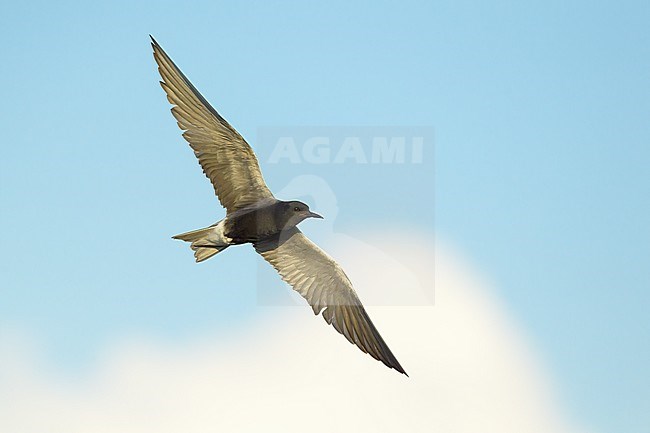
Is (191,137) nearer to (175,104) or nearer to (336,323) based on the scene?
(175,104)

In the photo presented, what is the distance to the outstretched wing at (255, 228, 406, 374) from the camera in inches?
633

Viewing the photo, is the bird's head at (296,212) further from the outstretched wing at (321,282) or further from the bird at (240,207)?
the outstretched wing at (321,282)

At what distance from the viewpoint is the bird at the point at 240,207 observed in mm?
15477

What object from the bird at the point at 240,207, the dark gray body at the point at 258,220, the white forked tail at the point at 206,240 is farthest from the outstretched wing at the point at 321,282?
the white forked tail at the point at 206,240

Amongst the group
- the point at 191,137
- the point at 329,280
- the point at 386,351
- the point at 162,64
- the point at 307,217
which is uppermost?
the point at 162,64

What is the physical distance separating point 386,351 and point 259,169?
4168 millimetres

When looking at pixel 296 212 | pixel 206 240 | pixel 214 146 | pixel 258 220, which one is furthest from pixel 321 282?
pixel 214 146

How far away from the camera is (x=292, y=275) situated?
16625mm

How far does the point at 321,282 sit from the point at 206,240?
254cm

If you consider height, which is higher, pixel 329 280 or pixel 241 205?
pixel 241 205

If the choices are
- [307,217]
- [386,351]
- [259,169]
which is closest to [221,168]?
[259,169]

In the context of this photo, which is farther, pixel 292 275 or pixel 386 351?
pixel 292 275

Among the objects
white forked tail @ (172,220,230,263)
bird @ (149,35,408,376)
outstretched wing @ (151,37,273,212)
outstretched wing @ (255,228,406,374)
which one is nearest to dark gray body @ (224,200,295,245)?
bird @ (149,35,408,376)

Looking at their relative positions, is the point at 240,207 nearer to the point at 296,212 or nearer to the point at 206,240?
the point at 206,240
